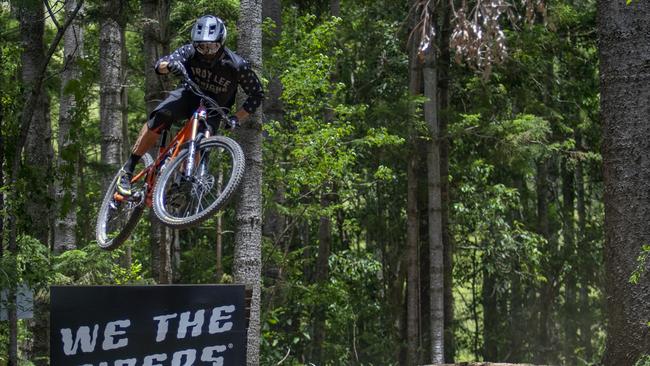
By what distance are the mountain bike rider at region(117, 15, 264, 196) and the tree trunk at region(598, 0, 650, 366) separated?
9.08ft

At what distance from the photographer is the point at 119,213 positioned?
845 cm

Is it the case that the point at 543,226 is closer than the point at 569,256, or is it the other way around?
the point at 543,226

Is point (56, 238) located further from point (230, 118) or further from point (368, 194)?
point (368, 194)

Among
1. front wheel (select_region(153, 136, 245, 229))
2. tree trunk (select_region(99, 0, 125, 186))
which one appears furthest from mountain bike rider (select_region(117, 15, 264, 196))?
tree trunk (select_region(99, 0, 125, 186))

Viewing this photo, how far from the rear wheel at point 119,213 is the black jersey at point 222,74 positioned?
1.02 meters

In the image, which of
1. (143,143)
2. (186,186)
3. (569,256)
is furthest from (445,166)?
(186,186)

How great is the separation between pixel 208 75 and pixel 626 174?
330cm

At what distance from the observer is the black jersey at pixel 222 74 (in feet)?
23.1

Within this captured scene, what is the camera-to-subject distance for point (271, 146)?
12.7 metres

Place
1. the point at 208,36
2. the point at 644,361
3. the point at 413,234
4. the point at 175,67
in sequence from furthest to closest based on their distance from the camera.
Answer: the point at 413,234, the point at 175,67, the point at 208,36, the point at 644,361

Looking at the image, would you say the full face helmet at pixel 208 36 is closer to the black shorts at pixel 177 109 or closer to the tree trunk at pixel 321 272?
the black shorts at pixel 177 109

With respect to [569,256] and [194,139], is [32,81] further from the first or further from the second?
[569,256]

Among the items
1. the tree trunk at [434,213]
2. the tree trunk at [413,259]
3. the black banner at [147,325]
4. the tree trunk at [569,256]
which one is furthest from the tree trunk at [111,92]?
the tree trunk at [569,256]

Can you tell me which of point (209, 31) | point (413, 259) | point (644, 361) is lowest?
point (644, 361)
